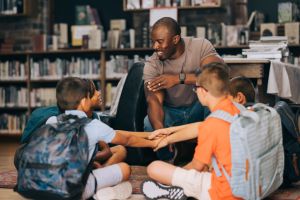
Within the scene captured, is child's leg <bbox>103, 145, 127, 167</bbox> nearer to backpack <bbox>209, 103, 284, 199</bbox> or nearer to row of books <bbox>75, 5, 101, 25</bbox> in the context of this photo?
backpack <bbox>209, 103, 284, 199</bbox>

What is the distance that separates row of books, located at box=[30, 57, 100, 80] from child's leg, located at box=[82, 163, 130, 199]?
388cm

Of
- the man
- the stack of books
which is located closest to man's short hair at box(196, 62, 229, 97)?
the man

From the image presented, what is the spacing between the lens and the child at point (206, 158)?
235 centimetres

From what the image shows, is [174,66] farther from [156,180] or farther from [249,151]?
[249,151]

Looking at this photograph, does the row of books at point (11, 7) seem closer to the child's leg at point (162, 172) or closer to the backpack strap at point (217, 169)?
the child's leg at point (162, 172)

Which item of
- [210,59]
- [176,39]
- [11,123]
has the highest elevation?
[176,39]

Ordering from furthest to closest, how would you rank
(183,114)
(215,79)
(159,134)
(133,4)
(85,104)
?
(133,4), (183,114), (159,134), (85,104), (215,79)

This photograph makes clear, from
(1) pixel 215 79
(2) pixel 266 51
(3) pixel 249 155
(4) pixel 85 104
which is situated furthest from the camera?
(2) pixel 266 51

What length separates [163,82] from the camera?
3383 millimetres

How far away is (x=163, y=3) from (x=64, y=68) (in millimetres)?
1400

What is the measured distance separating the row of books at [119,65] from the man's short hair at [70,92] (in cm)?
386

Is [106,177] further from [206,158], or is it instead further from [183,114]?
[183,114]

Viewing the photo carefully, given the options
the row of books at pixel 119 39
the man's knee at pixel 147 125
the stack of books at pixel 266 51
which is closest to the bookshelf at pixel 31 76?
the row of books at pixel 119 39

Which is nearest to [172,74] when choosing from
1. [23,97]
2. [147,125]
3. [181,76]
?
[181,76]
